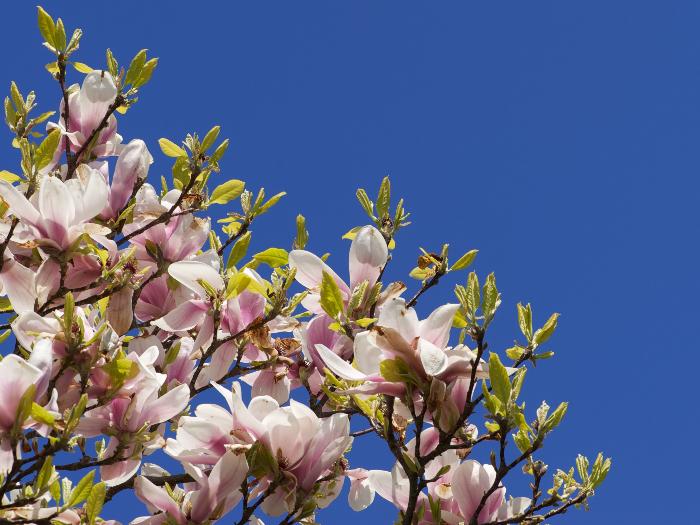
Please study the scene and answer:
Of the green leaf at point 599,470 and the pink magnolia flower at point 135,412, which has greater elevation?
the green leaf at point 599,470

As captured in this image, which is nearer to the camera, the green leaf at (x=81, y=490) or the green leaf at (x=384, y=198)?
the green leaf at (x=81, y=490)

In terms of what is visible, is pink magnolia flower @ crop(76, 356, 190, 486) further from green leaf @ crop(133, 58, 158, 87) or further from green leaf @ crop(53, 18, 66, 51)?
green leaf @ crop(53, 18, 66, 51)

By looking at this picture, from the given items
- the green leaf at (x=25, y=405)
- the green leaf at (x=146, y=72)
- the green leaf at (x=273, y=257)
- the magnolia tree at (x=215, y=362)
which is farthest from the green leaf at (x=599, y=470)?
the green leaf at (x=146, y=72)

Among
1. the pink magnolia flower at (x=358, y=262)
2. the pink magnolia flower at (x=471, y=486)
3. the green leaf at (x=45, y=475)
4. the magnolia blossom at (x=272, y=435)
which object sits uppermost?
the pink magnolia flower at (x=358, y=262)

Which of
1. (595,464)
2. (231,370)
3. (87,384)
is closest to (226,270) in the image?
(231,370)

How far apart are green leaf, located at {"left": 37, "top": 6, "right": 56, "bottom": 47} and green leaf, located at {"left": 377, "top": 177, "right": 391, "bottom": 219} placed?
141 cm

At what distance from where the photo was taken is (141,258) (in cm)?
290

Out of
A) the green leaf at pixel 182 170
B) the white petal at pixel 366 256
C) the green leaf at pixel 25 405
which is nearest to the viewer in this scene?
the green leaf at pixel 25 405

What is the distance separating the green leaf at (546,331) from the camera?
2139 mm

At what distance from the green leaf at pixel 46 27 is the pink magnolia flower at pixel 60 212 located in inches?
34.1

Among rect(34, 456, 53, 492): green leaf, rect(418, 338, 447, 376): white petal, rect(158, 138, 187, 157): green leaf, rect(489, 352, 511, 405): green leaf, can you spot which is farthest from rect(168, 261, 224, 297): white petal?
rect(489, 352, 511, 405): green leaf

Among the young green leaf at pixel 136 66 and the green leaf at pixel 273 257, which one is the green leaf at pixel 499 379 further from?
the young green leaf at pixel 136 66

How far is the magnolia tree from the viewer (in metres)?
1.99

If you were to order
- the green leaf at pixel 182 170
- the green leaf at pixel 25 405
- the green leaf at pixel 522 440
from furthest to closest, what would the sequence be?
the green leaf at pixel 182 170 < the green leaf at pixel 522 440 < the green leaf at pixel 25 405
